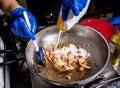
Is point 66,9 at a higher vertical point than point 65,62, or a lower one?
higher

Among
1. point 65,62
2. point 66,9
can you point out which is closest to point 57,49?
point 65,62

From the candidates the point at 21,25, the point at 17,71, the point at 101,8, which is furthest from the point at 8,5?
the point at 101,8

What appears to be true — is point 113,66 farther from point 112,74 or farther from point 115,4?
point 115,4

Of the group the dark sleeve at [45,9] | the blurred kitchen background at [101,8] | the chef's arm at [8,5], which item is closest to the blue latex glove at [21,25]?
the chef's arm at [8,5]

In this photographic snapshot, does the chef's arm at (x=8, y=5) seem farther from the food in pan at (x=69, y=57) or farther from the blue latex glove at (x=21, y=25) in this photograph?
the food in pan at (x=69, y=57)

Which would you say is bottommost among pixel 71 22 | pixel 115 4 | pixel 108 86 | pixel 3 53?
pixel 108 86
